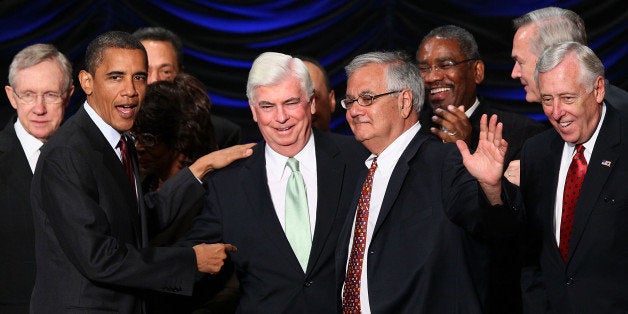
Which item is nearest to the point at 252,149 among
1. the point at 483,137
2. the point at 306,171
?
the point at 306,171

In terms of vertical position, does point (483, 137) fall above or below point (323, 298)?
above

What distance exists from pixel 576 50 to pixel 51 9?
13.0 feet

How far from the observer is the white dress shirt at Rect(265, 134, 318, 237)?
4.04 m

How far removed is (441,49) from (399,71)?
4.54 feet

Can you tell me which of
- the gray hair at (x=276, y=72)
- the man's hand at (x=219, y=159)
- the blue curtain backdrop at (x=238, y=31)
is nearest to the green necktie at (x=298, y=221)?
the man's hand at (x=219, y=159)

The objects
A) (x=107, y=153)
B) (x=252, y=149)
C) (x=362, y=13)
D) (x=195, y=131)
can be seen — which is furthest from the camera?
(x=362, y=13)

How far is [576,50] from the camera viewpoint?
12.8ft

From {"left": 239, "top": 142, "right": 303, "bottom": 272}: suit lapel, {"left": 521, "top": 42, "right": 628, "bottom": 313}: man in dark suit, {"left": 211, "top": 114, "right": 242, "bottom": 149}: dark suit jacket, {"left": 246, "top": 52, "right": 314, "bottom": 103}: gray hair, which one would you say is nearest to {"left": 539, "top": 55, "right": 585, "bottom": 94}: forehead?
{"left": 521, "top": 42, "right": 628, "bottom": 313}: man in dark suit

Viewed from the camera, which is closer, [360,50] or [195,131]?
[195,131]

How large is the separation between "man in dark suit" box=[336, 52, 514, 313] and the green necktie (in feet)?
0.55

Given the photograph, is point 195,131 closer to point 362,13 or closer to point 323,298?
point 323,298

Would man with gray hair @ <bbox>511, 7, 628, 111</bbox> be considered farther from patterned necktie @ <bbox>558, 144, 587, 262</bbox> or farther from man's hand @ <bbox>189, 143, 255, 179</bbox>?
man's hand @ <bbox>189, 143, 255, 179</bbox>

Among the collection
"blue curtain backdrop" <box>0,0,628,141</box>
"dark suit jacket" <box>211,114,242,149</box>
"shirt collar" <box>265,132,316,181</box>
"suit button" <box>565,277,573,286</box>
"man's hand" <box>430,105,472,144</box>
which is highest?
"blue curtain backdrop" <box>0,0,628,141</box>

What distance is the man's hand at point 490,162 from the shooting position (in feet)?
11.1
